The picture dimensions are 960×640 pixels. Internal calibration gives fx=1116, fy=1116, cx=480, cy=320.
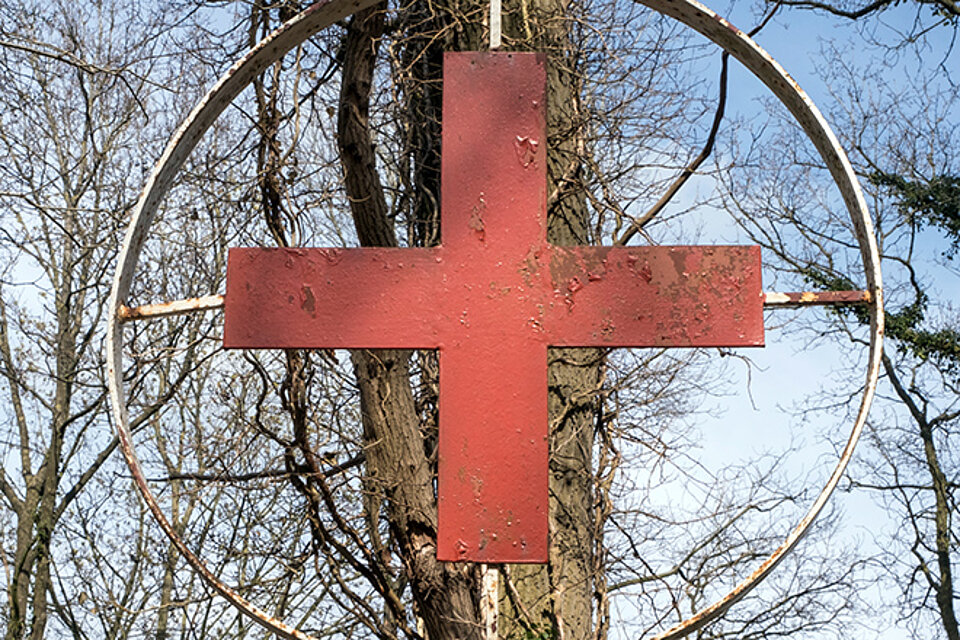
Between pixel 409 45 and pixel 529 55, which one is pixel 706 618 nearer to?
pixel 529 55

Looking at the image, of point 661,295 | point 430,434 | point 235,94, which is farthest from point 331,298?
point 430,434

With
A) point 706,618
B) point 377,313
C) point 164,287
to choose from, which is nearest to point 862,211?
point 706,618

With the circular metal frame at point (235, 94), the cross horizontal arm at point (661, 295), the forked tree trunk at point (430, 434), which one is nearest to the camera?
the circular metal frame at point (235, 94)

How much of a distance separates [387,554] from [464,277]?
6.53 ft

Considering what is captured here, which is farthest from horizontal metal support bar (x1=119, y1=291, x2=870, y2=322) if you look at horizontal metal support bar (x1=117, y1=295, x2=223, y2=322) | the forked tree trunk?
the forked tree trunk

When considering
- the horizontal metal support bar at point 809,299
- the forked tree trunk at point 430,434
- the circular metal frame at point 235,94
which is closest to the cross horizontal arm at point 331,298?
the circular metal frame at point 235,94

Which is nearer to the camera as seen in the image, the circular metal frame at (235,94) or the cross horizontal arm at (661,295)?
the circular metal frame at (235,94)

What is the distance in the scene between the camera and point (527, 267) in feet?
7.35

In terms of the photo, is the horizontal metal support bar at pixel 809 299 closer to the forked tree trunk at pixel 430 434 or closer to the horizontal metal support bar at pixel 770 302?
the horizontal metal support bar at pixel 770 302

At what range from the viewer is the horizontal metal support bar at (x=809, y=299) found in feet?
7.61

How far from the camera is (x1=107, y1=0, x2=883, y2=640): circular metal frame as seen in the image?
83.7 inches

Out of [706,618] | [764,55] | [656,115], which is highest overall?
[656,115]

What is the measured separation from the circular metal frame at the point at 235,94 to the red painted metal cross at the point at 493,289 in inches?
8.6

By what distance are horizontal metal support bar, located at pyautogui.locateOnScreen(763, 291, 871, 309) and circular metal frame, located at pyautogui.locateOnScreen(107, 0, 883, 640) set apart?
58mm
